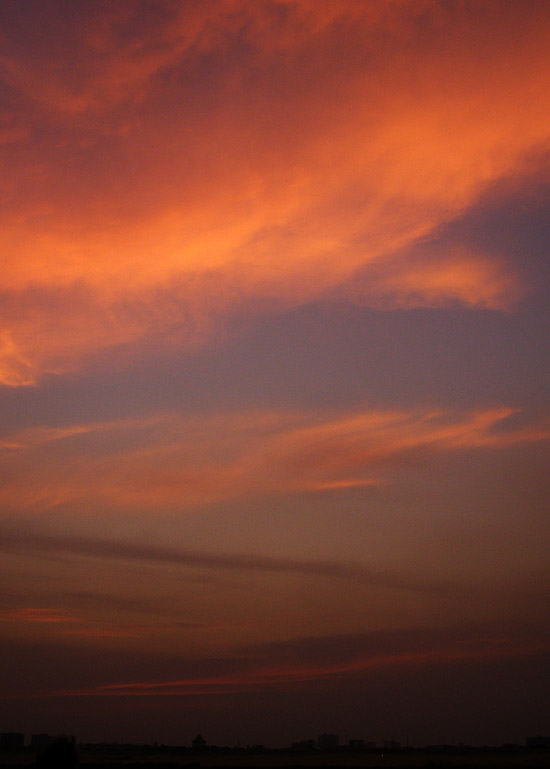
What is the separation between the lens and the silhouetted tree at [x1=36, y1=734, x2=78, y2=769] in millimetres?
13008

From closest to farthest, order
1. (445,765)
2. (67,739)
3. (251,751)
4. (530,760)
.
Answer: (67,739) → (445,765) → (530,760) → (251,751)

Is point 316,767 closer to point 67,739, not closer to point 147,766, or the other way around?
point 147,766

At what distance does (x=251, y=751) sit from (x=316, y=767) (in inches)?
2545

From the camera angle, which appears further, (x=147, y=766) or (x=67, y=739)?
(x=147, y=766)

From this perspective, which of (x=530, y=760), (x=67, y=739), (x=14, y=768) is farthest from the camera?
(x=530, y=760)

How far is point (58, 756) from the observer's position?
42.9ft

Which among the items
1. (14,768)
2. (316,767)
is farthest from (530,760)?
(14,768)

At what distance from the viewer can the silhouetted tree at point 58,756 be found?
13008 millimetres

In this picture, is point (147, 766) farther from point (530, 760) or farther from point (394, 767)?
point (530, 760)

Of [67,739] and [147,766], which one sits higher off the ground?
[67,739]

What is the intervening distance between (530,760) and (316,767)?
29.2 meters

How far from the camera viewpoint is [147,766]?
3713 inches

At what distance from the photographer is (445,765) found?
3681 inches

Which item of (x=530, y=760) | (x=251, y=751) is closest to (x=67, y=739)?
(x=530, y=760)
